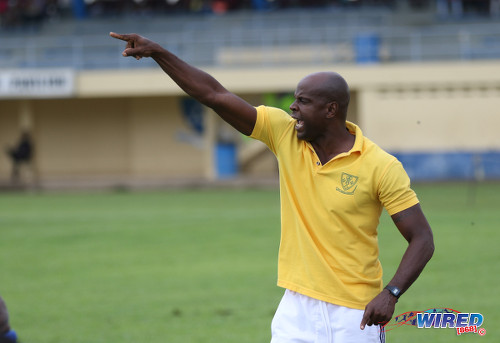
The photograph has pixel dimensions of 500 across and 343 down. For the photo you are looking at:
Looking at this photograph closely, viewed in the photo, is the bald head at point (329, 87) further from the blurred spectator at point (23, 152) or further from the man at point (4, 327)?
the blurred spectator at point (23, 152)

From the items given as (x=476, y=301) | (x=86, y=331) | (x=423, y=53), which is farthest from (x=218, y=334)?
(x=423, y=53)

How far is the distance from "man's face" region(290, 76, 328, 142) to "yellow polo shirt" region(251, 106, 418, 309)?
0.10m

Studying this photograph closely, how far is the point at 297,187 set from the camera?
14.7 ft

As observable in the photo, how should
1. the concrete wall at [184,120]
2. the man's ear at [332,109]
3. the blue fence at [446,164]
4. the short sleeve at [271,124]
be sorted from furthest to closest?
the concrete wall at [184,120] → the blue fence at [446,164] → the short sleeve at [271,124] → the man's ear at [332,109]

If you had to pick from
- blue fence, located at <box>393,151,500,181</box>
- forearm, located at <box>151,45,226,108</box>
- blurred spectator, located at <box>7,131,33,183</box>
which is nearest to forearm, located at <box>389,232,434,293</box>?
forearm, located at <box>151,45,226,108</box>

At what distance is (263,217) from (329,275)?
A: 1482cm

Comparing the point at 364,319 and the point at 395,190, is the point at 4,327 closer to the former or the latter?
the point at 364,319

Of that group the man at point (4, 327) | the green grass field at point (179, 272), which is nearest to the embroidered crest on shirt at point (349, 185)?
the man at point (4, 327)

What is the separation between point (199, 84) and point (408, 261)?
144 centimetres

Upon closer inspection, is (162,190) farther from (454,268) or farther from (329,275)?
(329,275)

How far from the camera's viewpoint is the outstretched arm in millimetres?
4242

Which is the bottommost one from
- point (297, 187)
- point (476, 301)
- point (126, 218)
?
point (126, 218)

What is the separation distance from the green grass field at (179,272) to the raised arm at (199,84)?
3.79 m

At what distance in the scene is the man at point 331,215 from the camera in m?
4.33
